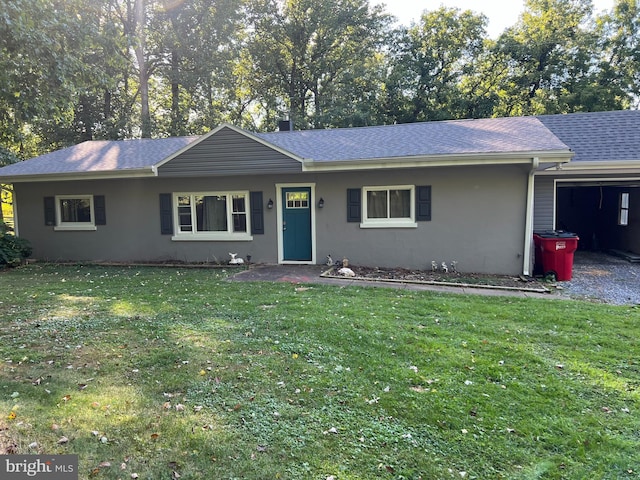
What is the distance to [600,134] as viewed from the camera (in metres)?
10.4

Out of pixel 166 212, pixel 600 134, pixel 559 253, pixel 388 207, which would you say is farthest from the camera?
pixel 600 134

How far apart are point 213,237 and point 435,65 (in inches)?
709

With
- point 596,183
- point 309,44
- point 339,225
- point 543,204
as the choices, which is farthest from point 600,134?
point 309,44

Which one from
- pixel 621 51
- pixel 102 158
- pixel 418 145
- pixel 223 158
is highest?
pixel 621 51

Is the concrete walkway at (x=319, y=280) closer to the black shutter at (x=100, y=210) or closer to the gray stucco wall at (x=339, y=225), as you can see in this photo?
the gray stucco wall at (x=339, y=225)

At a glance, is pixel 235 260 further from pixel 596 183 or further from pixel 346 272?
pixel 596 183

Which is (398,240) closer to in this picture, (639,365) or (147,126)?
(639,365)

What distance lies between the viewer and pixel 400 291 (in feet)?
22.6

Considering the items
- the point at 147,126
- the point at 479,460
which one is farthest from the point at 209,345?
the point at 147,126

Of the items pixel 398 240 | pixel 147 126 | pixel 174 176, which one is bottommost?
pixel 398 240

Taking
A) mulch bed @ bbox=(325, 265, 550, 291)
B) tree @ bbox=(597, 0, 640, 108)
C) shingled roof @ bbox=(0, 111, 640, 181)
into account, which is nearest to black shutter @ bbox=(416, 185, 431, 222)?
shingled roof @ bbox=(0, 111, 640, 181)

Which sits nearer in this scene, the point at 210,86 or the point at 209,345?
the point at 209,345

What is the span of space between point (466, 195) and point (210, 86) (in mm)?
17515

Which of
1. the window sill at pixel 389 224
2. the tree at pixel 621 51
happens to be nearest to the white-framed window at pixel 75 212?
the window sill at pixel 389 224
